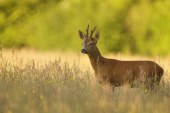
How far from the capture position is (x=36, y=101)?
9.41 m

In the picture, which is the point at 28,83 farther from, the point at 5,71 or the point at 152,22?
the point at 152,22

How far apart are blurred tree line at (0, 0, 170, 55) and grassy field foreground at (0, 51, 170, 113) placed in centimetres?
2268

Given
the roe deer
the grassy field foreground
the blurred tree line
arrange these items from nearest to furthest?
the grassy field foreground
the roe deer
the blurred tree line

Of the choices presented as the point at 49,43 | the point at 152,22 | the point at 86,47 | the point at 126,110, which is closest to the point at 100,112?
the point at 126,110

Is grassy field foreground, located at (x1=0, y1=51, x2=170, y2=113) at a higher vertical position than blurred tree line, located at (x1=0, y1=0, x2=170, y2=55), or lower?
lower

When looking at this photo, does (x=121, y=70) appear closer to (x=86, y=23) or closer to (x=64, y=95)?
(x=64, y=95)

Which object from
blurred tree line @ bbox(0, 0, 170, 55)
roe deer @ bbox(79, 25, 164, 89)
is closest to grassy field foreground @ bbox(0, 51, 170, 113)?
roe deer @ bbox(79, 25, 164, 89)

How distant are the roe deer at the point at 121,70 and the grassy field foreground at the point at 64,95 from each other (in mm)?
310

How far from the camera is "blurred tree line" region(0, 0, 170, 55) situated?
A: 34844mm

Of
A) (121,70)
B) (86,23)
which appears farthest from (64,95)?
(86,23)

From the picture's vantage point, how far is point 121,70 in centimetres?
1236

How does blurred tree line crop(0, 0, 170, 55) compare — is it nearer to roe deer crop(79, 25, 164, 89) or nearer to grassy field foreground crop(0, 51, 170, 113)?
roe deer crop(79, 25, 164, 89)

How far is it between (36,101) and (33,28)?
2880 centimetres

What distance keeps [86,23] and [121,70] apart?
23598 millimetres
